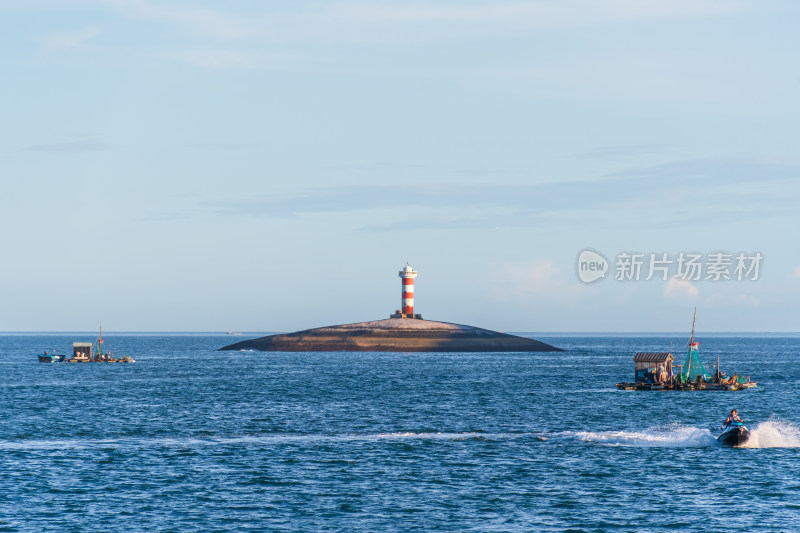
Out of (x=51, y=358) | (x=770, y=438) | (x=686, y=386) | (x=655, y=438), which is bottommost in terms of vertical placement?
(x=655, y=438)

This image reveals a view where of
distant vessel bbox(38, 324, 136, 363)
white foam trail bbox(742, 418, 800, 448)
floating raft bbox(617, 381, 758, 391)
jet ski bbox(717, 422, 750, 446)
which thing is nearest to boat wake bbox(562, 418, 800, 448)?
white foam trail bbox(742, 418, 800, 448)

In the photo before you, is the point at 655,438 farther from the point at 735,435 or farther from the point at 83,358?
the point at 83,358

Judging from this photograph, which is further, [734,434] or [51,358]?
[51,358]

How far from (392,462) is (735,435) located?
23.0 m

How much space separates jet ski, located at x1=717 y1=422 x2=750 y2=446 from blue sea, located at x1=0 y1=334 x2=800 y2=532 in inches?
40.8

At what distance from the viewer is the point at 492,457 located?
57.9m

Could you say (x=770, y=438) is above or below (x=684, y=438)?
above

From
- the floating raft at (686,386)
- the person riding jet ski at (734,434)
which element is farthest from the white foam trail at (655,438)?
the floating raft at (686,386)

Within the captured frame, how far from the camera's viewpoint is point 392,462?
5609 cm

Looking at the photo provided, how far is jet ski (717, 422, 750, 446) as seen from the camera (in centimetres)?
6209

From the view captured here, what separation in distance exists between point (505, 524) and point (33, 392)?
272 feet

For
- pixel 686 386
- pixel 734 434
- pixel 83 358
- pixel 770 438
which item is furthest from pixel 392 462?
pixel 83 358

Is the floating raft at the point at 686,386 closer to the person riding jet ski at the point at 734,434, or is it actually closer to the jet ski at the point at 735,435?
the person riding jet ski at the point at 734,434

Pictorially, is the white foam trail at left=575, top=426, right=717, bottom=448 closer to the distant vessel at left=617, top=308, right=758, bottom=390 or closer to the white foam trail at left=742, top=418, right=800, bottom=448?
the white foam trail at left=742, top=418, right=800, bottom=448
